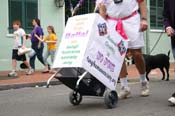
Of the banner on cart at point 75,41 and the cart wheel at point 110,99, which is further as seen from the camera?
the cart wheel at point 110,99

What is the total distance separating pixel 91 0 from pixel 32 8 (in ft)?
11.6

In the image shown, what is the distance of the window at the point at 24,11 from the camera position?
1828cm

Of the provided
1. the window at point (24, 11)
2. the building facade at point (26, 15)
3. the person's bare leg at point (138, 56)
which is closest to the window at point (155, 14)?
the building facade at point (26, 15)

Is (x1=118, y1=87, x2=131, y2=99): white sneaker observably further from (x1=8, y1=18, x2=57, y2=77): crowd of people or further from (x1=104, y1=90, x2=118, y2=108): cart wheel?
(x1=8, y1=18, x2=57, y2=77): crowd of people

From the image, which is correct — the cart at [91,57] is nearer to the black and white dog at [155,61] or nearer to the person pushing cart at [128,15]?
the person pushing cart at [128,15]

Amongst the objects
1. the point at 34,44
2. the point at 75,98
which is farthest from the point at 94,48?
the point at 34,44

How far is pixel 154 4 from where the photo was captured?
25.0m

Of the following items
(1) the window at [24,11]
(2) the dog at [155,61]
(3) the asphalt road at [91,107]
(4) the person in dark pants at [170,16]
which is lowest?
(3) the asphalt road at [91,107]

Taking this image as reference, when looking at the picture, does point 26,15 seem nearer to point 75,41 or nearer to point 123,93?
point 123,93

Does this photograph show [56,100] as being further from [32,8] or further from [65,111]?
[32,8]

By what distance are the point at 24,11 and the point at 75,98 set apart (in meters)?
11.4

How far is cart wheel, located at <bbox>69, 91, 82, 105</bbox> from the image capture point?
25.5ft

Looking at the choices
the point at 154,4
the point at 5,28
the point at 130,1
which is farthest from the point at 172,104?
the point at 154,4

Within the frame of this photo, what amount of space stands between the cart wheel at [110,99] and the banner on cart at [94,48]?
108 mm
